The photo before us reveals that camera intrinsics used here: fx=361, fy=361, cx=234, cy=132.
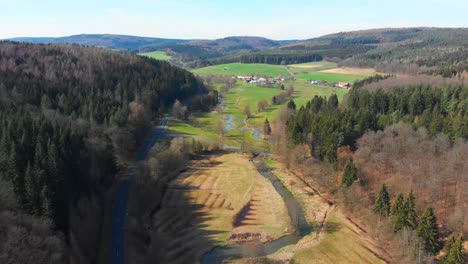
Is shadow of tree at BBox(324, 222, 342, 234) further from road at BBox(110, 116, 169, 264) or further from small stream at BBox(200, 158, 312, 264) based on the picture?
road at BBox(110, 116, 169, 264)

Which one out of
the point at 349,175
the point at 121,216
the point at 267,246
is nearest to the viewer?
the point at 267,246

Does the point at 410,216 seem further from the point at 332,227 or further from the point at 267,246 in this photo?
the point at 267,246

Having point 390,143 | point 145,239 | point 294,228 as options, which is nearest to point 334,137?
point 390,143

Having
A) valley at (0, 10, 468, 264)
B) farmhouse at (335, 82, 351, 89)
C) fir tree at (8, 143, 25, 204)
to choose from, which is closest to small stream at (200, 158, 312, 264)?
valley at (0, 10, 468, 264)

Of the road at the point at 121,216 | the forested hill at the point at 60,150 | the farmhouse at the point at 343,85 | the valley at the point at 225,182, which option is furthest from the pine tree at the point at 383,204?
the farmhouse at the point at 343,85

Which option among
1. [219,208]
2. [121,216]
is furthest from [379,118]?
[121,216]

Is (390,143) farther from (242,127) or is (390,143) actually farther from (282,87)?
(282,87)

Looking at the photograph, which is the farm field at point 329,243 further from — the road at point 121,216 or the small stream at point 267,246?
the road at point 121,216
